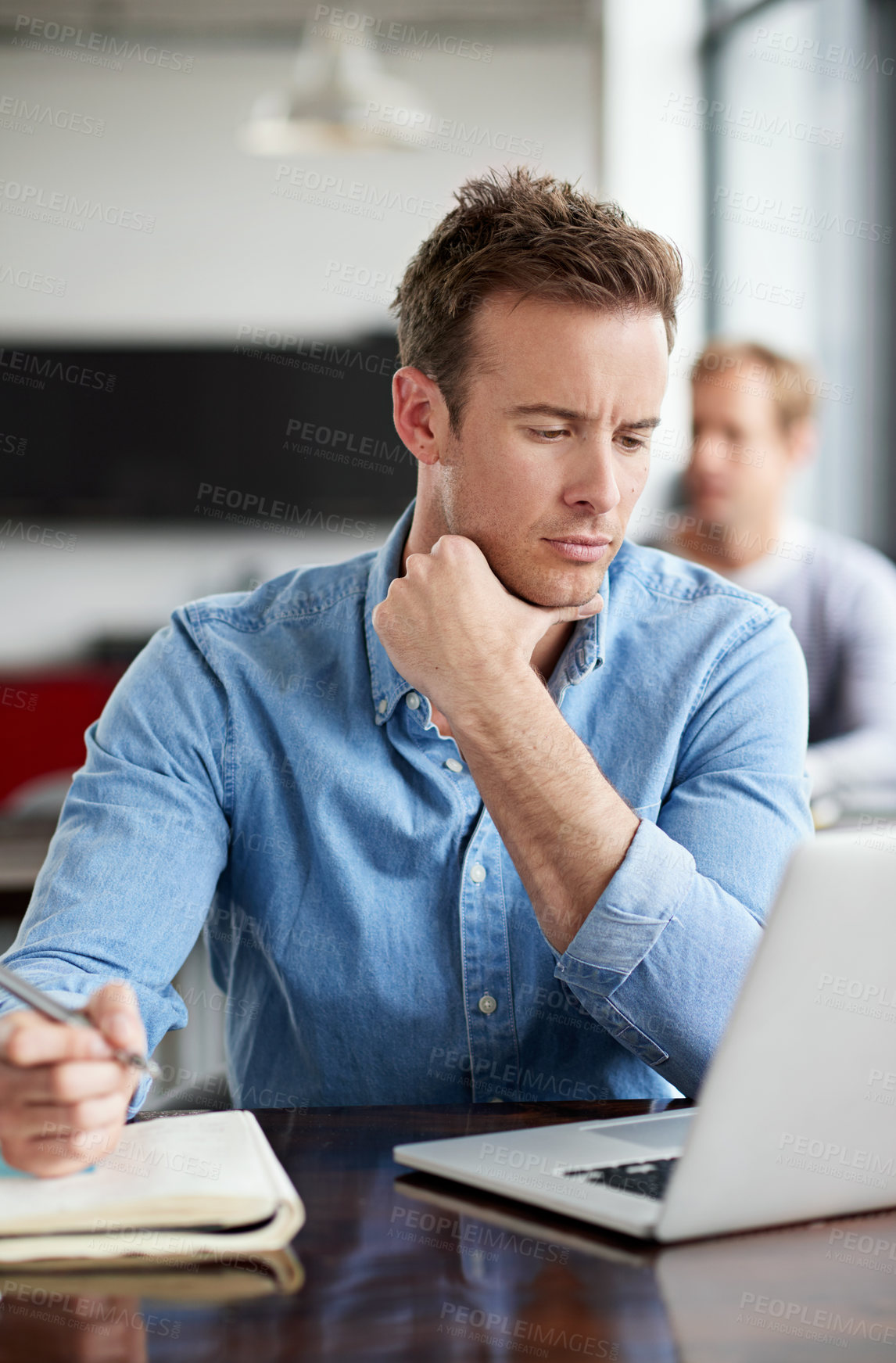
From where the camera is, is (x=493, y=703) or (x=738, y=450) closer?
(x=493, y=703)

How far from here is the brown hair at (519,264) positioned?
1.25 meters

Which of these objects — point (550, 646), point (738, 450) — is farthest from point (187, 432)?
point (550, 646)

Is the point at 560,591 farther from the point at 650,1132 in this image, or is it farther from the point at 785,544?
the point at 785,544

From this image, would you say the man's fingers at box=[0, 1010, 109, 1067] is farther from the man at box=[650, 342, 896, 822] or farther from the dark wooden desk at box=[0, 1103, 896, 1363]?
the man at box=[650, 342, 896, 822]

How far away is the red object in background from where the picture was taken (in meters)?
5.14

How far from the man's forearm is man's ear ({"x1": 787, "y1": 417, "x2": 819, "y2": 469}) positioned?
7.02 feet

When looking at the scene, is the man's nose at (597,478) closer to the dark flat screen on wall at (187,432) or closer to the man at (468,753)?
the man at (468,753)

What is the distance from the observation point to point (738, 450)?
3102 mm

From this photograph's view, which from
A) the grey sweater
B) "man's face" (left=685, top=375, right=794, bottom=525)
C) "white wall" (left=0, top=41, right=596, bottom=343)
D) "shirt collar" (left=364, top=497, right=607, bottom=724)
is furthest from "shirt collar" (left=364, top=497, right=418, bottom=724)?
"white wall" (left=0, top=41, right=596, bottom=343)

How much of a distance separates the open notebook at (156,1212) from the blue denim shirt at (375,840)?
1.11 feet

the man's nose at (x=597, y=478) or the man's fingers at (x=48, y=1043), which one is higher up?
the man's nose at (x=597, y=478)

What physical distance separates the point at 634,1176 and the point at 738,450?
2487 millimetres

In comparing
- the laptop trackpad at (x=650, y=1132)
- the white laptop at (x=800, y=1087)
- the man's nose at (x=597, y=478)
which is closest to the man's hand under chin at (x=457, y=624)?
→ the man's nose at (x=597, y=478)

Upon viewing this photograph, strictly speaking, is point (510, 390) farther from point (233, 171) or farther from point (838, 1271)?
point (233, 171)
